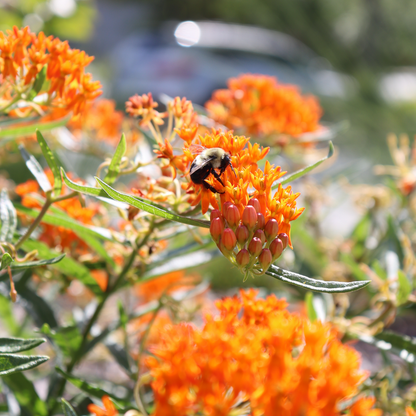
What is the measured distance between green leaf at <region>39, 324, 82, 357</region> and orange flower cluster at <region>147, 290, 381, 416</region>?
452 millimetres

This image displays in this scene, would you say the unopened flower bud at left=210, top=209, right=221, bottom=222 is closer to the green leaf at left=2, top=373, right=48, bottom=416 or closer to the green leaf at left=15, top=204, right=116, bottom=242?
the green leaf at left=15, top=204, right=116, bottom=242

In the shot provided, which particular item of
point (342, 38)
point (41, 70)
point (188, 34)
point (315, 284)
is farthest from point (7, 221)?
point (342, 38)

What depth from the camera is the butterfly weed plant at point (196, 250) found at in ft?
2.20

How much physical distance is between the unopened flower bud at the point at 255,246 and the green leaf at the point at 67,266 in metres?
0.49

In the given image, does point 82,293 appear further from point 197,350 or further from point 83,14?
point 83,14

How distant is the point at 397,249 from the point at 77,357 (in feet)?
3.27

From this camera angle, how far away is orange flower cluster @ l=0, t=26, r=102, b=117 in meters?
0.97

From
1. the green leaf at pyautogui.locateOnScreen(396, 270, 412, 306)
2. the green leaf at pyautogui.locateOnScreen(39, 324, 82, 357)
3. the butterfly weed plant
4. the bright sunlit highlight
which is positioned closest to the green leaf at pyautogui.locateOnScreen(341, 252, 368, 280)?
the butterfly weed plant

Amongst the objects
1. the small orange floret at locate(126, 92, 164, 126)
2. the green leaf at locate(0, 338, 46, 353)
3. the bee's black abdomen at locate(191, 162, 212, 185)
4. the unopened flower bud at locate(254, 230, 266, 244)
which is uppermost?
the small orange floret at locate(126, 92, 164, 126)

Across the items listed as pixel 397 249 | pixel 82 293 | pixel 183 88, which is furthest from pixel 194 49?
pixel 397 249

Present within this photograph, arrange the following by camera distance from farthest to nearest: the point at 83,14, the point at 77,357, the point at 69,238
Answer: the point at 83,14
the point at 69,238
the point at 77,357

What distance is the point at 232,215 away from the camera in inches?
30.3

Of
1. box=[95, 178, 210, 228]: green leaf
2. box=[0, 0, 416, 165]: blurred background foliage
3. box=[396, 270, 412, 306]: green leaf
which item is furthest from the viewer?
box=[0, 0, 416, 165]: blurred background foliage

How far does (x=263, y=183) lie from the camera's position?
0.79 metres
